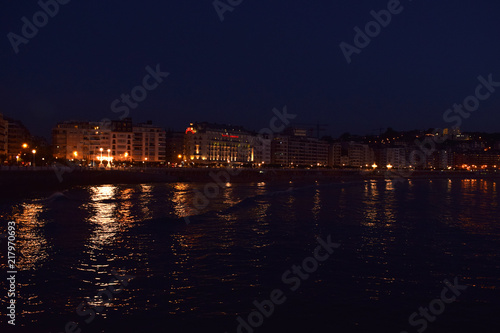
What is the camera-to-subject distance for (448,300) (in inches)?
386

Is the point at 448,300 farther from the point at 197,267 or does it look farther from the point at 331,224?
the point at 331,224

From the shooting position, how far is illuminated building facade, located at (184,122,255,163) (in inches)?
5782

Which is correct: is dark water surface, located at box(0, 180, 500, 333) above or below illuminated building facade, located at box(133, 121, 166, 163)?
below

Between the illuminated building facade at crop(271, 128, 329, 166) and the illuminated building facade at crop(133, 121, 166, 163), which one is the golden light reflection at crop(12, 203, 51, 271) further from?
the illuminated building facade at crop(271, 128, 329, 166)

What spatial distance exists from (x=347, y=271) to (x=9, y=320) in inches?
338

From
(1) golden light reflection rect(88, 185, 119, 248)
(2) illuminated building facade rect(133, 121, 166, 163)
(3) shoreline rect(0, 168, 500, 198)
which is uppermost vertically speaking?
(2) illuminated building facade rect(133, 121, 166, 163)

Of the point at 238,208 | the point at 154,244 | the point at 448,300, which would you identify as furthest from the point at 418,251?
the point at 238,208

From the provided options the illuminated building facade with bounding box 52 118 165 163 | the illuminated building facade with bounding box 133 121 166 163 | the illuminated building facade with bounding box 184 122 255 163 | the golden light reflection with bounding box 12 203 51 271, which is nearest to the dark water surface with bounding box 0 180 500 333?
the golden light reflection with bounding box 12 203 51 271

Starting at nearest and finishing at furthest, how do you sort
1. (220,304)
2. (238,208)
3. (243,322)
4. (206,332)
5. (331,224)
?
(206,332), (243,322), (220,304), (331,224), (238,208)

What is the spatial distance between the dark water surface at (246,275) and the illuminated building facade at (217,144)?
126044 millimetres

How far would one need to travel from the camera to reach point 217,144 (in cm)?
15412

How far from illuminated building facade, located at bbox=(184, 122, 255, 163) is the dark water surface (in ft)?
414

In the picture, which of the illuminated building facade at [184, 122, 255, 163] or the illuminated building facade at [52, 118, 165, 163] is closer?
the illuminated building facade at [52, 118, 165, 163]

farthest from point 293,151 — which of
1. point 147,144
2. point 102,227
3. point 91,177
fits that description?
point 102,227
